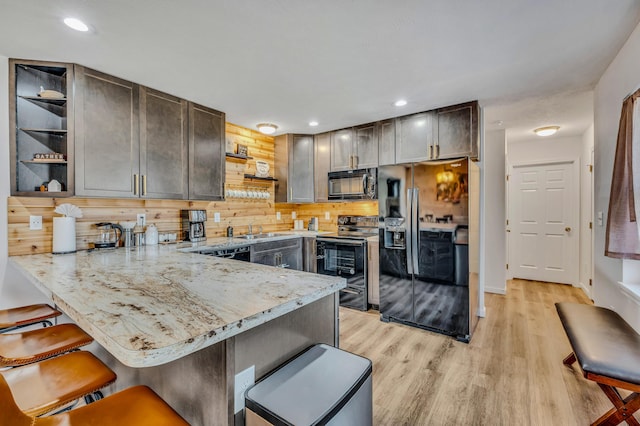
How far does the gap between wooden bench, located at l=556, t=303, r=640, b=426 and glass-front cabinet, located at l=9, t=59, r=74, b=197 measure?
3491 millimetres

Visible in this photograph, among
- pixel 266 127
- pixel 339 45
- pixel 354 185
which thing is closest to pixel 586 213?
pixel 354 185

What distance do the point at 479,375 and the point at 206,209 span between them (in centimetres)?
322

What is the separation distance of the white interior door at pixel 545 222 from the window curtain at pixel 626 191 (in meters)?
3.23

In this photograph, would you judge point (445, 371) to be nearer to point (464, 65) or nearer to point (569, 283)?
point (464, 65)

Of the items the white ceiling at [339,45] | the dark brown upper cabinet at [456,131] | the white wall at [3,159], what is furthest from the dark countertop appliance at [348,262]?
the white wall at [3,159]

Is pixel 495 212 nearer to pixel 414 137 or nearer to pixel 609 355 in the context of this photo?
pixel 414 137

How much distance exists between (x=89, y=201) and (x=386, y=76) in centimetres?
282

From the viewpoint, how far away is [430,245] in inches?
Answer: 114

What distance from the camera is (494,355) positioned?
8.14 feet

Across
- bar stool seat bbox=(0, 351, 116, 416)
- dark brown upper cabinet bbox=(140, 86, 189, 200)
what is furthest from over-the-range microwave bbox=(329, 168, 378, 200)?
bar stool seat bbox=(0, 351, 116, 416)

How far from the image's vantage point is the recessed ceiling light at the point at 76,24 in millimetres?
1703

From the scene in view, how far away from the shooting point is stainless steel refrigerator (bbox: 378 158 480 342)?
2748mm

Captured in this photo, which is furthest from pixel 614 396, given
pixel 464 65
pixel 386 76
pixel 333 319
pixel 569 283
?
pixel 569 283

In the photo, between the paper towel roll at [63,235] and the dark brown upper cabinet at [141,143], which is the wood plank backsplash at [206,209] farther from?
the dark brown upper cabinet at [141,143]
